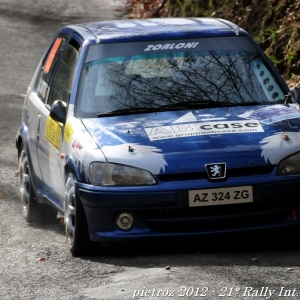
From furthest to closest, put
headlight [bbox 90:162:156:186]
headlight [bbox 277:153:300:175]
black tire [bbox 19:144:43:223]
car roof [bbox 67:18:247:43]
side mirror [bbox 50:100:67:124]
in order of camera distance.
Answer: black tire [bbox 19:144:43:223] → car roof [bbox 67:18:247:43] → side mirror [bbox 50:100:67:124] → headlight [bbox 277:153:300:175] → headlight [bbox 90:162:156:186]

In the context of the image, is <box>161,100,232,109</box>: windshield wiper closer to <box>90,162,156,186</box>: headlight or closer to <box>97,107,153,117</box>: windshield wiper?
<box>97,107,153,117</box>: windshield wiper

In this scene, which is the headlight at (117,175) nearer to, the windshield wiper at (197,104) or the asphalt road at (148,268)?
the asphalt road at (148,268)

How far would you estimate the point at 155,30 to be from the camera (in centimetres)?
864

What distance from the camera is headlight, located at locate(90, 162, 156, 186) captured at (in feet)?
23.5

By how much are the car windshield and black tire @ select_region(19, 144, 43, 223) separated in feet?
5.51

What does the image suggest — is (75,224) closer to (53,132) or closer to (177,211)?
(177,211)

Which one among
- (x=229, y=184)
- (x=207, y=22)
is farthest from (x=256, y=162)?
(x=207, y=22)

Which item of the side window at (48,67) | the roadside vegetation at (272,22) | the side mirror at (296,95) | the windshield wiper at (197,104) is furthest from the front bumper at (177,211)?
the roadside vegetation at (272,22)

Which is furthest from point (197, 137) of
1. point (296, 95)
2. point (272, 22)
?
point (272, 22)

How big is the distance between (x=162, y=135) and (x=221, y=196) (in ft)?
2.19

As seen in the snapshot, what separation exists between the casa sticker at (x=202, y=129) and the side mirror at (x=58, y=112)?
0.93 metres

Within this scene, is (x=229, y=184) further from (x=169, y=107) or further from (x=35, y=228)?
(x=35, y=228)

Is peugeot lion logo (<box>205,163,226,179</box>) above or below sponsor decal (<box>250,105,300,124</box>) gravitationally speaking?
below

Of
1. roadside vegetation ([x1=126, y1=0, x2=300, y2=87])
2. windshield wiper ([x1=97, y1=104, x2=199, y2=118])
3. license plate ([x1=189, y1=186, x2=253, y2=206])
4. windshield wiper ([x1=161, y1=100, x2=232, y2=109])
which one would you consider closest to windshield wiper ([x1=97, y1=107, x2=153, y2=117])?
windshield wiper ([x1=97, y1=104, x2=199, y2=118])
